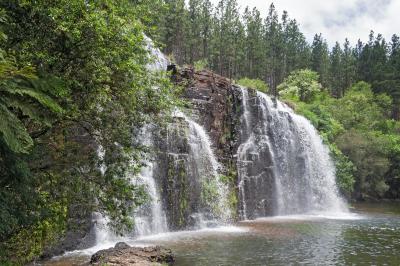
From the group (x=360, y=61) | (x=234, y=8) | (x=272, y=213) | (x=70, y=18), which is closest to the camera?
(x=70, y=18)

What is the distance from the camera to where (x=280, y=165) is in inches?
1481

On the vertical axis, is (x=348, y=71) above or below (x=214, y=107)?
above

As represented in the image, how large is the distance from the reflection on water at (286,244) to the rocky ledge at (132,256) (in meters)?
0.79

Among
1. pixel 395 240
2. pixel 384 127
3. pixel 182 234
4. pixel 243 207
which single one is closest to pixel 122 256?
pixel 182 234

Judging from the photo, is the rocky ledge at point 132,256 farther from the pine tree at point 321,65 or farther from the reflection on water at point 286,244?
the pine tree at point 321,65

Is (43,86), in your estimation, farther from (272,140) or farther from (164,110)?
(272,140)

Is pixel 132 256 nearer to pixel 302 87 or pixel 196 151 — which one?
pixel 196 151

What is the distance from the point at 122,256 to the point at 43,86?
904 cm

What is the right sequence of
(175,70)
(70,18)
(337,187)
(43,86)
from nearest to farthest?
(43,86) < (70,18) < (175,70) < (337,187)

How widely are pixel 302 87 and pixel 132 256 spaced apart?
5898 centimetres

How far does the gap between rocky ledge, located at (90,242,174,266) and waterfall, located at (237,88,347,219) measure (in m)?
15.8

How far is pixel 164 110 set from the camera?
41.6 ft

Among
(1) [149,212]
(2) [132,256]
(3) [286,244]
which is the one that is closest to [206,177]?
(1) [149,212]

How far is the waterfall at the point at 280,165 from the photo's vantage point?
3384 centimetres
